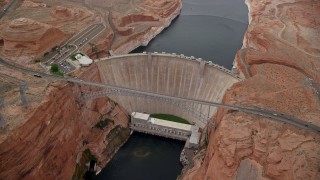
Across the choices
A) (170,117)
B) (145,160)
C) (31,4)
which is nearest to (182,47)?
(170,117)

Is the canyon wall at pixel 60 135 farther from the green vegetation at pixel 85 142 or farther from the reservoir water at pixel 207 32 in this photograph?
the reservoir water at pixel 207 32

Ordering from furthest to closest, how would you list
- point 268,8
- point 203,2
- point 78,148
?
point 203,2, point 268,8, point 78,148

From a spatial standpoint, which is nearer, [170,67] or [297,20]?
[170,67]

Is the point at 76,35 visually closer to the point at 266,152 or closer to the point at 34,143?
the point at 34,143

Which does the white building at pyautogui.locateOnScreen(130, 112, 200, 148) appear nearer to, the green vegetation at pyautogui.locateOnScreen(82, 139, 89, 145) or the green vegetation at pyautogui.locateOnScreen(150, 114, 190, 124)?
the green vegetation at pyautogui.locateOnScreen(150, 114, 190, 124)

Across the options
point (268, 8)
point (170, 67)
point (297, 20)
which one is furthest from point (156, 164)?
point (268, 8)

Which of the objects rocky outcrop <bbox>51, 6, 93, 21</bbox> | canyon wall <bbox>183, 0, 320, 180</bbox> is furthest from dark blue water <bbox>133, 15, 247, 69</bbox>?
rocky outcrop <bbox>51, 6, 93, 21</bbox>

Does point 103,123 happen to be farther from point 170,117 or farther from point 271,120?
point 271,120
